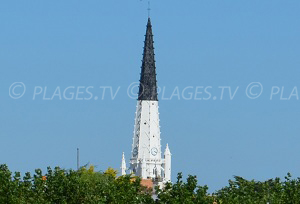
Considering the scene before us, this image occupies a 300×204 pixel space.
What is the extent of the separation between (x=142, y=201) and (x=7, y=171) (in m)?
7.31

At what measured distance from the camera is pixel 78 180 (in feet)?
337

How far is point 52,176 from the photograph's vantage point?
341 feet

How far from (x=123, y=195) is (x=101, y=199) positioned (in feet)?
13.5

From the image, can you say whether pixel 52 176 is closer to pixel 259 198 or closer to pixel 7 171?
pixel 7 171

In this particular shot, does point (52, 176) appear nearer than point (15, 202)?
No

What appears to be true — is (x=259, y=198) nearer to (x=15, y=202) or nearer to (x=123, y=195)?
(x=123, y=195)

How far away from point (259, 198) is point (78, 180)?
9.47 meters

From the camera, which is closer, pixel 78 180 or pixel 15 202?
pixel 15 202

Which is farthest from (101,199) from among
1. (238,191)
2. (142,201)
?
(238,191)

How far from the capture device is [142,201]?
98.6 meters

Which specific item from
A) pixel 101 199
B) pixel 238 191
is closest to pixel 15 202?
pixel 101 199

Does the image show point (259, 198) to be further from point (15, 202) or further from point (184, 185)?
point (15, 202)

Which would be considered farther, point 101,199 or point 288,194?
point 288,194

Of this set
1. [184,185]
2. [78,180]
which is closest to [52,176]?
[78,180]
